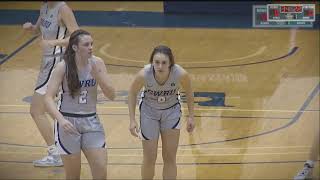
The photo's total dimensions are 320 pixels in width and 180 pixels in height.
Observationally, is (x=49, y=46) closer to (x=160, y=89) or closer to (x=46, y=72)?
(x=46, y=72)

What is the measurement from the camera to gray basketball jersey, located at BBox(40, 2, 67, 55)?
6.71 metres

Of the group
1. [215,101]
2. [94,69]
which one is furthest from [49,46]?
[215,101]

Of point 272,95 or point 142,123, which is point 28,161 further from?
point 272,95

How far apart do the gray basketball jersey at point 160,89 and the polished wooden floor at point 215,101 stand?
103 cm

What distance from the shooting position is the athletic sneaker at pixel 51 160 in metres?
6.92

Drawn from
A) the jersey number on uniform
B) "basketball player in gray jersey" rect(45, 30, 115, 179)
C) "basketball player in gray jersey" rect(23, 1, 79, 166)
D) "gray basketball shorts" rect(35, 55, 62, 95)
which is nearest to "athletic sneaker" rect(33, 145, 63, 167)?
"basketball player in gray jersey" rect(23, 1, 79, 166)

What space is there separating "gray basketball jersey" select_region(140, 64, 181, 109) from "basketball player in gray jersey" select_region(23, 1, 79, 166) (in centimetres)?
99

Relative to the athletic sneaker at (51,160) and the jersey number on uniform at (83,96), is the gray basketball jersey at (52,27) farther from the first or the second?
the jersey number on uniform at (83,96)

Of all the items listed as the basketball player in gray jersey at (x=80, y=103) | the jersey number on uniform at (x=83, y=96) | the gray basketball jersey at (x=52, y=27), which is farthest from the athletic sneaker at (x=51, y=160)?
the jersey number on uniform at (x=83, y=96)

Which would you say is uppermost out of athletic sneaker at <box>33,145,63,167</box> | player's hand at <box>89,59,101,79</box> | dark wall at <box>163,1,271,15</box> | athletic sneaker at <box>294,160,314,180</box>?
dark wall at <box>163,1,271,15</box>

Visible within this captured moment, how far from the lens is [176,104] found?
604 cm

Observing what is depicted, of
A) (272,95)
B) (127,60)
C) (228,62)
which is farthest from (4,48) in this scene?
(272,95)

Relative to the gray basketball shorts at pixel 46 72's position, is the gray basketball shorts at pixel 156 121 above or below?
below
